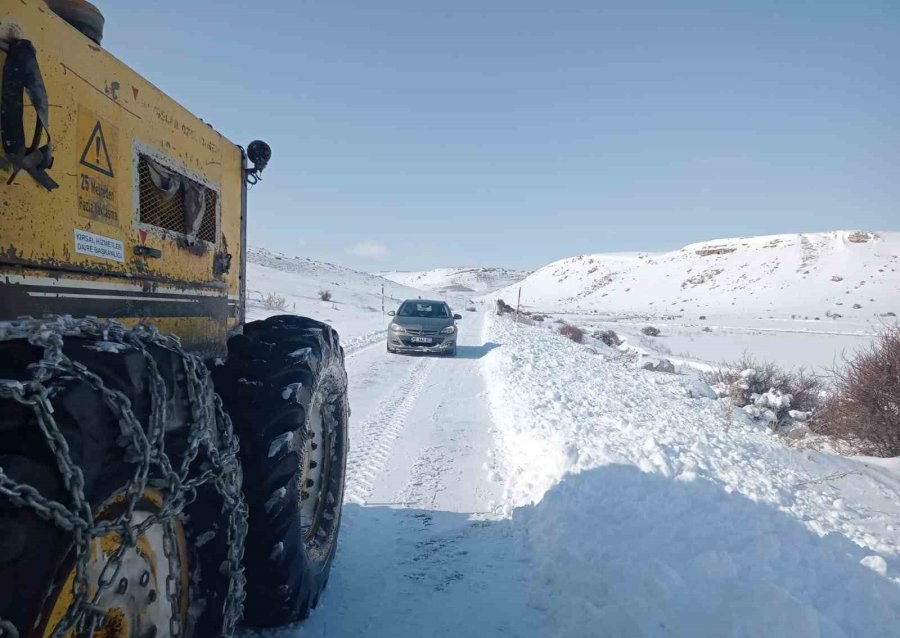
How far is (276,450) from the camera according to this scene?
2.22m

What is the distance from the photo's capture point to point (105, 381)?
1.37 meters

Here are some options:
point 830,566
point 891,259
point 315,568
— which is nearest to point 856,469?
point 830,566

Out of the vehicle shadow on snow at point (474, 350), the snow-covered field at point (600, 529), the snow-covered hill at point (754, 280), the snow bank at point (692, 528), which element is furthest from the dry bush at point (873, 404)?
the snow-covered hill at point (754, 280)

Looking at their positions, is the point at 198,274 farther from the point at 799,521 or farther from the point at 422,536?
the point at 799,521

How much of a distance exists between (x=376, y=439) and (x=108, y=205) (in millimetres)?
4218

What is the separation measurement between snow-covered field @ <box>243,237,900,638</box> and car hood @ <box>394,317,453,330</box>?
540cm

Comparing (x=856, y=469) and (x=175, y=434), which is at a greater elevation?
(x=175, y=434)

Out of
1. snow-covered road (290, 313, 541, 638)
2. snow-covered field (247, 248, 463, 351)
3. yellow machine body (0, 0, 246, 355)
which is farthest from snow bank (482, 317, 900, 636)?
snow-covered field (247, 248, 463, 351)

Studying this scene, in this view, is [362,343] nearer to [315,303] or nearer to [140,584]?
[140,584]

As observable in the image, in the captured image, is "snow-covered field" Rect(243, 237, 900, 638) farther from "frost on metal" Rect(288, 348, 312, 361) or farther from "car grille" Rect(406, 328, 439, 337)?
"car grille" Rect(406, 328, 439, 337)

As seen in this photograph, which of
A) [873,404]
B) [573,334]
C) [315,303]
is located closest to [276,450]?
[873,404]

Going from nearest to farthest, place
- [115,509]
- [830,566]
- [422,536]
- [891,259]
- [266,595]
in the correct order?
[115,509], [266,595], [830,566], [422,536], [891,259]

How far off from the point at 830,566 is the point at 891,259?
85026mm

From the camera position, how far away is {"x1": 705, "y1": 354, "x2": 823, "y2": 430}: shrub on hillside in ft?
30.6
